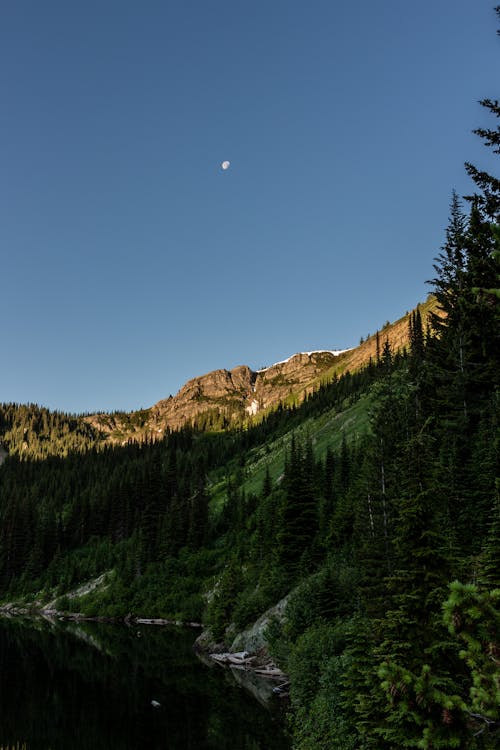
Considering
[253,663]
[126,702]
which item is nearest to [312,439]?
[253,663]

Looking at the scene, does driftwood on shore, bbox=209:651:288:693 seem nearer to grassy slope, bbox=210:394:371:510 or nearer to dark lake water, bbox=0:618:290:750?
dark lake water, bbox=0:618:290:750

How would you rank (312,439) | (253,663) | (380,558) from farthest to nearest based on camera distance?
1. (312,439)
2. (253,663)
3. (380,558)

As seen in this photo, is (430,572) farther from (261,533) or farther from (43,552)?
(43,552)

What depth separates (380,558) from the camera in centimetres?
3594

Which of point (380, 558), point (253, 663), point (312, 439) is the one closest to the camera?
point (380, 558)

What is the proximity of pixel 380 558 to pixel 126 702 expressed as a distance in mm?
23009

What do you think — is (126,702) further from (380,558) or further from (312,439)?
(312,439)

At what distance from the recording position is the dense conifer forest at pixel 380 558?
15000mm

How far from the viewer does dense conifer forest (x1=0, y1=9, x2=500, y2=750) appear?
15.0 m

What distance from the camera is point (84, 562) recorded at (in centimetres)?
12000

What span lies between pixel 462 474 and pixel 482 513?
4.02 m

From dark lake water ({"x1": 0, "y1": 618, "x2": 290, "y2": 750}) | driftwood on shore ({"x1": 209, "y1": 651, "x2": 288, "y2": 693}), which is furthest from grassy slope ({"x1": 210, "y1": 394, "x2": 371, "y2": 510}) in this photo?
dark lake water ({"x1": 0, "y1": 618, "x2": 290, "y2": 750})

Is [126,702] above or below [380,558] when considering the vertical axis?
below

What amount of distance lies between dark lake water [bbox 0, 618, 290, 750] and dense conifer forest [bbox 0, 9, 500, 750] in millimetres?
4332
